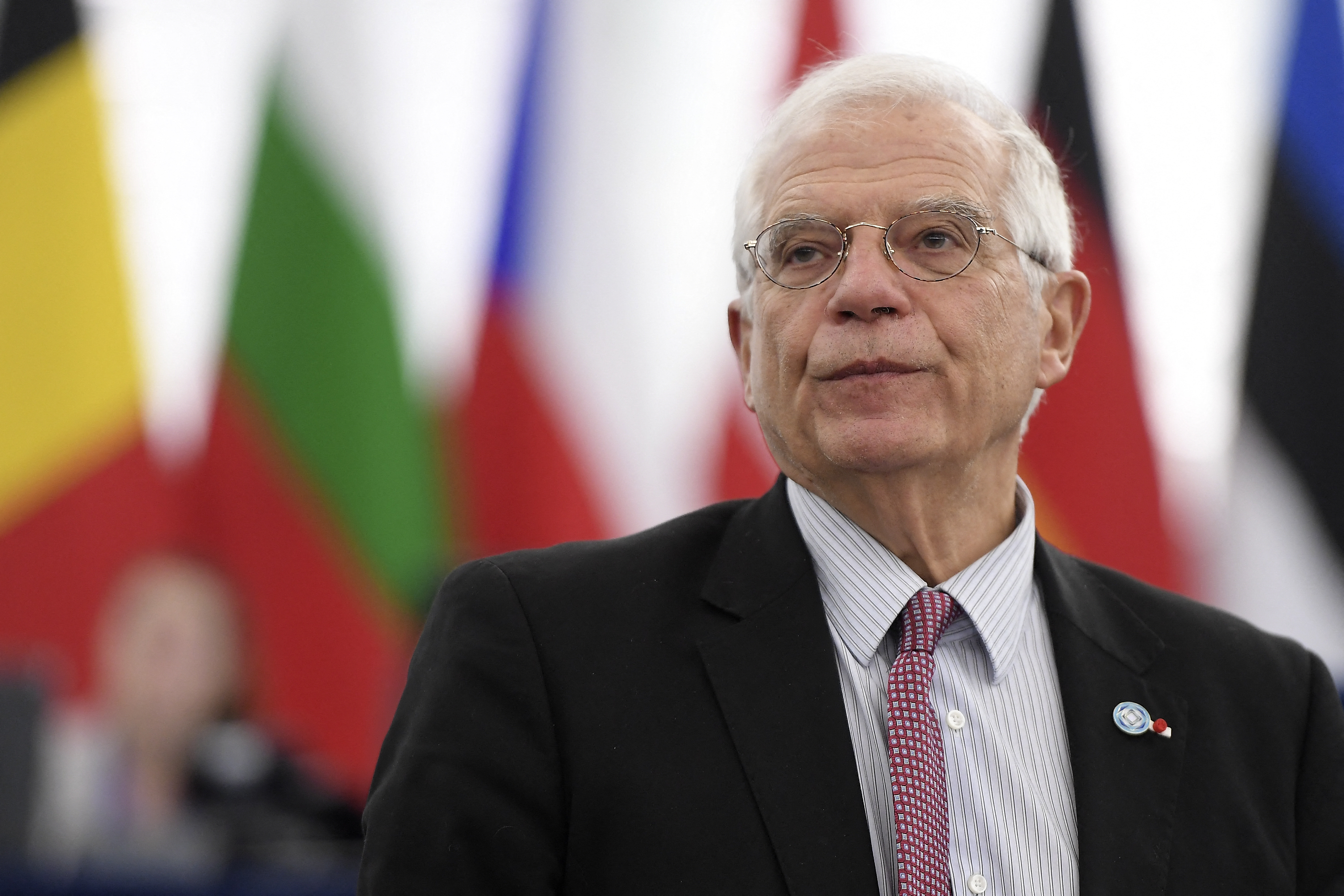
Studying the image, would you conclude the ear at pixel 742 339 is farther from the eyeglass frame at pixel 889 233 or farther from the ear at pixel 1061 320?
the ear at pixel 1061 320

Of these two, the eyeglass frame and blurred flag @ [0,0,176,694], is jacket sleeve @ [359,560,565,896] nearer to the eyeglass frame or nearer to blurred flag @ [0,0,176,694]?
the eyeglass frame

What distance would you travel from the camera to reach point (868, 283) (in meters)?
1.61

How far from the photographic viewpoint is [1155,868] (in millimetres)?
1482

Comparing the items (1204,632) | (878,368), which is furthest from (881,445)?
(1204,632)

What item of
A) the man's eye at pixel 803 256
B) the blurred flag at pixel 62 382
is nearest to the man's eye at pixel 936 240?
the man's eye at pixel 803 256

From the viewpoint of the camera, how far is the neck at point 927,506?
1.67 meters

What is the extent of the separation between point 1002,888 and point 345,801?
3046 millimetres

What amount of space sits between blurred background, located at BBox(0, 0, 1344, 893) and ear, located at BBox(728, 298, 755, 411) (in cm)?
255

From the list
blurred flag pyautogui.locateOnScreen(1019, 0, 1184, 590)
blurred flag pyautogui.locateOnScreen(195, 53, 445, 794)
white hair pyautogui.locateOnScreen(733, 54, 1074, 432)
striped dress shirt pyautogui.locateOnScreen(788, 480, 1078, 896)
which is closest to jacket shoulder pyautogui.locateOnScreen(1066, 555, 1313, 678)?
striped dress shirt pyautogui.locateOnScreen(788, 480, 1078, 896)

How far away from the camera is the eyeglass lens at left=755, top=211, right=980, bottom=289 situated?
1.65m

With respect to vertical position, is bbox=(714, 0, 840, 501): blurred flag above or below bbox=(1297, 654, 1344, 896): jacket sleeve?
above

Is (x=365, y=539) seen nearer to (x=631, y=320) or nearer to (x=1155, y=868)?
(x=631, y=320)

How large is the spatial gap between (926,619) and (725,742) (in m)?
0.31

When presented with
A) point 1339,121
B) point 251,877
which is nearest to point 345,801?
point 251,877
